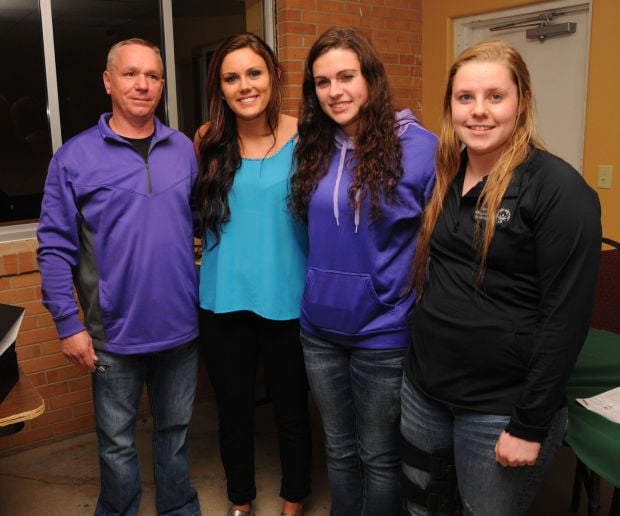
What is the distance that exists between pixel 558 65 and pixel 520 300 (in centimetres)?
271

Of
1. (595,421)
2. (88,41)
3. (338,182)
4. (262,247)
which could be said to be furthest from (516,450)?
(88,41)

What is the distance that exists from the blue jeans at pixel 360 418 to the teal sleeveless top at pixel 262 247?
0.16 m

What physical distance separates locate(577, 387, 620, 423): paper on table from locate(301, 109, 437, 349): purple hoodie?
505mm

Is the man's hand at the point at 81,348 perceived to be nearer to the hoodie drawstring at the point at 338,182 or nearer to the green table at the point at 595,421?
the hoodie drawstring at the point at 338,182

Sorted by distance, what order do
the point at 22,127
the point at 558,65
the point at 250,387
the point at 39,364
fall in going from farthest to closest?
the point at 558,65, the point at 22,127, the point at 39,364, the point at 250,387

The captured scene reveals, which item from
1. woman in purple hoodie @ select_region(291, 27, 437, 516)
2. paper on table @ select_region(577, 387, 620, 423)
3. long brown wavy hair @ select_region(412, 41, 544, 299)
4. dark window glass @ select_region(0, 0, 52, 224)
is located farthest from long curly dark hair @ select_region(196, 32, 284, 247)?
dark window glass @ select_region(0, 0, 52, 224)

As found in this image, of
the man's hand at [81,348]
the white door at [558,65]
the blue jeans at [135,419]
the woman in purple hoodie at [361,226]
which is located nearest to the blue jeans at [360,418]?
the woman in purple hoodie at [361,226]

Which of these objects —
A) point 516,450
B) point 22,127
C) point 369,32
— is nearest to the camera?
point 516,450

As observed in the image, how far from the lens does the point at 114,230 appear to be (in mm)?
1857

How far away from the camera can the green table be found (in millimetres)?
1479

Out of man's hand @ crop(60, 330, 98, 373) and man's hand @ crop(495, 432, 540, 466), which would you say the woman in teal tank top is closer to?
man's hand @ crop(60, 330, 98, 373)

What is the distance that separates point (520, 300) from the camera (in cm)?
132

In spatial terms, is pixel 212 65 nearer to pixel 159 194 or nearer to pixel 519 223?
pixel 159 194

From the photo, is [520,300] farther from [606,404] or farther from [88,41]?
[88,41]
